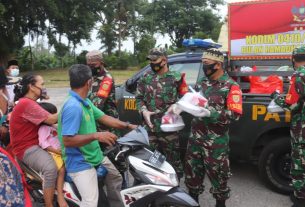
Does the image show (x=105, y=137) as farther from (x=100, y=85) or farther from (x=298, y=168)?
(x=298, y=168)

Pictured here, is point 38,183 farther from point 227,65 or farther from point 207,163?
point 227,65

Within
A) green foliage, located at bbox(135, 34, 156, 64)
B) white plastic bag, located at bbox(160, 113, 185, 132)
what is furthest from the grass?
white plastic bag, located at bbox(160, 113, 185, 132)

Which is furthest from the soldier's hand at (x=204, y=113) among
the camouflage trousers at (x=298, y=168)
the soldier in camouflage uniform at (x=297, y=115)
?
the camouflage trousers at (x=298, y=168)

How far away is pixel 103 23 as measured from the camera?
38.6 metres

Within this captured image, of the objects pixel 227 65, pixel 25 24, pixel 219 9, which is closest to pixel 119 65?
pixel 25 24

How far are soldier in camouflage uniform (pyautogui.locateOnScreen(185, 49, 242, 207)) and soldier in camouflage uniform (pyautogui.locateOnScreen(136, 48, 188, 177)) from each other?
372mm

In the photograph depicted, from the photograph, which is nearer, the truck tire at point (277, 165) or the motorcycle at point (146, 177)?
the motorcycle at point (146, 177)

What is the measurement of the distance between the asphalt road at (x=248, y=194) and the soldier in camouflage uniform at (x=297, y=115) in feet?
1.60

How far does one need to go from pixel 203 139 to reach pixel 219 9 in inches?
1687

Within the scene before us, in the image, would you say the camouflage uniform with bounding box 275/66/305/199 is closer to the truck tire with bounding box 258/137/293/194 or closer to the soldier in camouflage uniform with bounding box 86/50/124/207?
the truck tire with bounding box 258/137/293/194

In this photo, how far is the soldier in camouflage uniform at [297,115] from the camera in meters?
3.61

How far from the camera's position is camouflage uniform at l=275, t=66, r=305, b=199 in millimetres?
3588

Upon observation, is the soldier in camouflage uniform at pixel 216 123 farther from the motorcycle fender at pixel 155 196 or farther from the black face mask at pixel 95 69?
the black face mask at pixel 95 69

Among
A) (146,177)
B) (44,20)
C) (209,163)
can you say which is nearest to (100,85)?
(209,163)
